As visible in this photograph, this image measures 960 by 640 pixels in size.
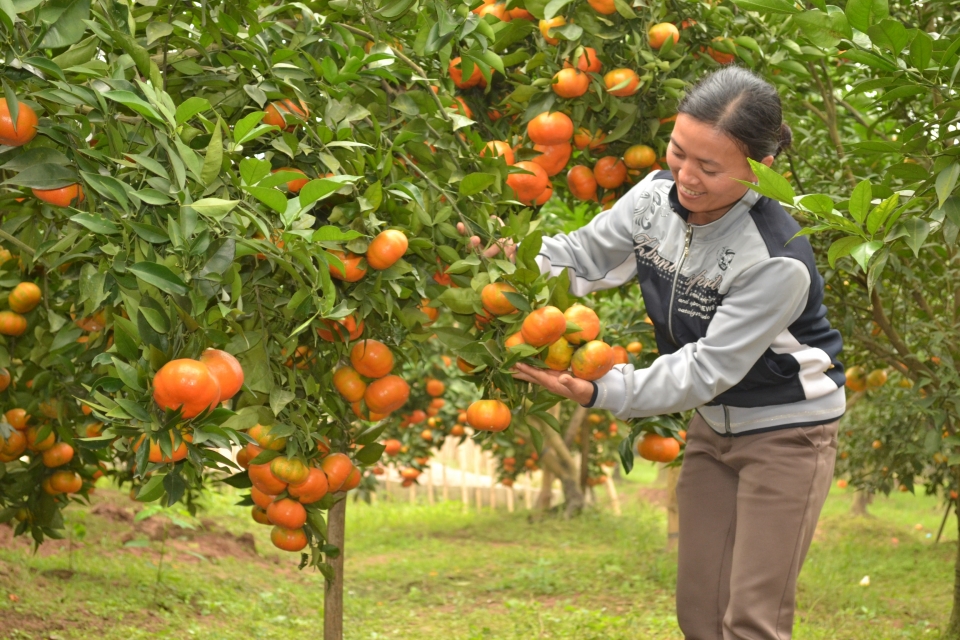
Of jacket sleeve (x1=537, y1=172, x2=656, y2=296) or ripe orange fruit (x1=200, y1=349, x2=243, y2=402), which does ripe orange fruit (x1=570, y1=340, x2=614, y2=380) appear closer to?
jacket sleeve (x1=537, y1=172, x2=656, y2=296)

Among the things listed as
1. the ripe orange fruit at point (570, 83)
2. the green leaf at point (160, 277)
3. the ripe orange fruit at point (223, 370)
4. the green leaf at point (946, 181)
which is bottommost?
the ripe orange fruit at point (223, 370)

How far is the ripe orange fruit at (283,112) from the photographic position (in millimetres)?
1788

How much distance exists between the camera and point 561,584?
4961mm

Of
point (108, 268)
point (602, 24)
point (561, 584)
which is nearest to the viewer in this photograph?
point (108, 268)

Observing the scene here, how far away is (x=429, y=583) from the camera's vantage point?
5324mm

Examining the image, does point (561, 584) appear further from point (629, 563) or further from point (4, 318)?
point (4, 318)

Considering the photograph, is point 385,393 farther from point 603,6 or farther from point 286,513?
point 603,6

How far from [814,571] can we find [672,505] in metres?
0.95

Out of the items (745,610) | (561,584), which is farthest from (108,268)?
(561,584)

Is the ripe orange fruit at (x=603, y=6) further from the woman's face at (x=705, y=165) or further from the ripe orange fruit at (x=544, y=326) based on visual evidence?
the ripe orange fruit at (x=544, y=326)

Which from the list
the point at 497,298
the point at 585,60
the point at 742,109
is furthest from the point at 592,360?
the point at 585,60

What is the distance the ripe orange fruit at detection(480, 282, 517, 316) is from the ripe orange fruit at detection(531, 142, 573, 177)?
1.91 ft

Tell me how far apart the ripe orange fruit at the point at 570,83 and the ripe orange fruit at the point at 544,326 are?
687 mm

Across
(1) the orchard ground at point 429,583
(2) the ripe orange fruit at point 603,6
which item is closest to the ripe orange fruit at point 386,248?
(2) the ripe orange fruit at point 603,6
